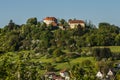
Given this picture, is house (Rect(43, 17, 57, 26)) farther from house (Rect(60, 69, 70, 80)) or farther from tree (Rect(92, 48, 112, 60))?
house (Rect(60, 69, 70, 80))

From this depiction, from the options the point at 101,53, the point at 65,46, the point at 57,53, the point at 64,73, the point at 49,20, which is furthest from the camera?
the point at 49,20

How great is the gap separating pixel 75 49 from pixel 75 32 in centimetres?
2203

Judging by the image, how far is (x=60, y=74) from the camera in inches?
4313

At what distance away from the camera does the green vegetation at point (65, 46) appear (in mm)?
114844

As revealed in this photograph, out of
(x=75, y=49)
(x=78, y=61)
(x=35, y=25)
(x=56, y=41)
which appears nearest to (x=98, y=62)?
(x=78, y=61)

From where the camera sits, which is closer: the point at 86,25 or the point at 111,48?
the point at 111,48

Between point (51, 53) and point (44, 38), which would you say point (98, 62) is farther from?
point (44, 38)

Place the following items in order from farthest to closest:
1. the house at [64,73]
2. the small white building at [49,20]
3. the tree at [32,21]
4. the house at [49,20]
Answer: the small white building at [49,20] → the house at [49,20] → the tree at [32,21] → the house at [64,73]

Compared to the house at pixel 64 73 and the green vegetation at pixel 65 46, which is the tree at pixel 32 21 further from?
the house at pixel 64 73

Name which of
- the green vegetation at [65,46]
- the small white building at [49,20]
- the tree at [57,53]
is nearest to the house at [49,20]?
the small white building at [49,20]

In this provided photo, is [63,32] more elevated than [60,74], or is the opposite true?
[63,32]

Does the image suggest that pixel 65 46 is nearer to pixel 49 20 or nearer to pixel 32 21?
pixel 32 21

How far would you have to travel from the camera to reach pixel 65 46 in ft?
452

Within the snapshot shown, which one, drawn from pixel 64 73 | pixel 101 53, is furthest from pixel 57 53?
pixel 64 73
